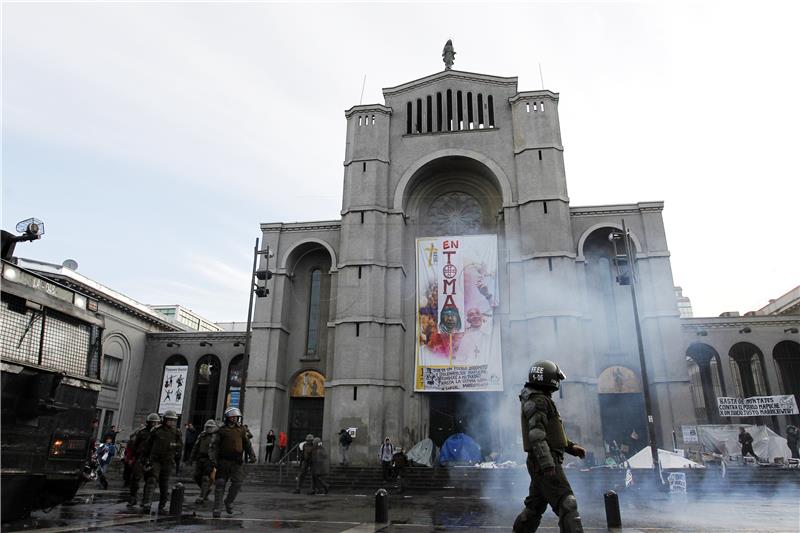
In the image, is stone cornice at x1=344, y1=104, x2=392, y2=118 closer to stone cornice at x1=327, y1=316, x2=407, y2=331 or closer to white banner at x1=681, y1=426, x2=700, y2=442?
stone cornice at x1=327, y1=316, x2=407, y2=331

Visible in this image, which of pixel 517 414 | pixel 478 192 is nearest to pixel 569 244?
pixel 478 192

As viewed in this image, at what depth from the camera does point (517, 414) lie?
72.2 ft

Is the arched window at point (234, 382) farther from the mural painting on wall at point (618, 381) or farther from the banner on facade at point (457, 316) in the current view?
the mural painting on wall at point (618, 381)

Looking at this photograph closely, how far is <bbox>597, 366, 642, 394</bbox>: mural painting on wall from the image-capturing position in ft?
76.2

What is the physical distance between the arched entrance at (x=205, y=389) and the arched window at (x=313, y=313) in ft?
22.7

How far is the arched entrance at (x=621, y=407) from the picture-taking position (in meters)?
23.0

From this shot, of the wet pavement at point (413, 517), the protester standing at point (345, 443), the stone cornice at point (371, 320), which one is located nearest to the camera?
the wet pavement at point (413, 517)

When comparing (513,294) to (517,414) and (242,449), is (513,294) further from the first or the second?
(242,449)

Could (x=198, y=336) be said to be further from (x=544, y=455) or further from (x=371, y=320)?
(x=544, y=455)

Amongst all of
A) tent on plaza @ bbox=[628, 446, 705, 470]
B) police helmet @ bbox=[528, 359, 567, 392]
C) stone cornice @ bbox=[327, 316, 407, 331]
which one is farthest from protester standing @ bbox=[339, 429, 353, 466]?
police helmet @ bbox=[528, 359, 567, 392]

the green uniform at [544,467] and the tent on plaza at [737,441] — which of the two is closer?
the green uniform at [544,467]

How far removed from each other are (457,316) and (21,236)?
18188 mm

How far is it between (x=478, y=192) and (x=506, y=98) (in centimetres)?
505

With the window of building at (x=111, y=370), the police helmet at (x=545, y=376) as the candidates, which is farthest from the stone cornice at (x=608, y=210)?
the window of building at (x=111, y=370)
